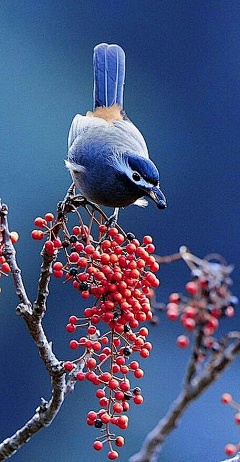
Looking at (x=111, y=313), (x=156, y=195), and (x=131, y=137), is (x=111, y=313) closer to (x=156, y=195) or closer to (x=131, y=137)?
(x=156, y=195)

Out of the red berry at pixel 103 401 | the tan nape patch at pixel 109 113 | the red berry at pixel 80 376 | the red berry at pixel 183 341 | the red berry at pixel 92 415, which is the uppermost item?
the tan nape patch at pixel 109 113

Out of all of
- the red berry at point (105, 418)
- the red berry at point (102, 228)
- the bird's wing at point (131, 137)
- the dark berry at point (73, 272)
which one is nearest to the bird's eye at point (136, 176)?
the bird's wing at point (131, 137)

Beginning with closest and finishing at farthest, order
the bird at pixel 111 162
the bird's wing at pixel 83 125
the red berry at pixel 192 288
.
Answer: the red berry at pixel 192 288 < the bird at pixel 111 162 < the bird's wing at pixel 83 125

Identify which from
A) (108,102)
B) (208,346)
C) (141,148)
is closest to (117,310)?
(208,346)

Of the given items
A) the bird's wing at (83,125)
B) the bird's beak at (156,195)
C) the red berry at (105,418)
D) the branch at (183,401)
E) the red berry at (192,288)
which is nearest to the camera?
the branch at (183,401)

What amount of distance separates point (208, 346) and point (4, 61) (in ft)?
10.5

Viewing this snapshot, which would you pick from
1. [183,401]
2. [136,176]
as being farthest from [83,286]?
[183,401]

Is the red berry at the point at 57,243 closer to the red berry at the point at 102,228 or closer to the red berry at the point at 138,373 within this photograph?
the red berry at the point at 102,228

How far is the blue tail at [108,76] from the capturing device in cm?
271

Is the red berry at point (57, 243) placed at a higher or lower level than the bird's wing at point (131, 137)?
lower

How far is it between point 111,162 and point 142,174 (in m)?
0.24

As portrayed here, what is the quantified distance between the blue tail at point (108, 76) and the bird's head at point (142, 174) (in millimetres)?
625

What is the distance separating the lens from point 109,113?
8.61 feet

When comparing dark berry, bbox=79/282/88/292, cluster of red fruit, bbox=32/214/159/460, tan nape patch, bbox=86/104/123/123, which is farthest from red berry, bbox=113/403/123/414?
tan nape patch, bbox=86/104/123/123
